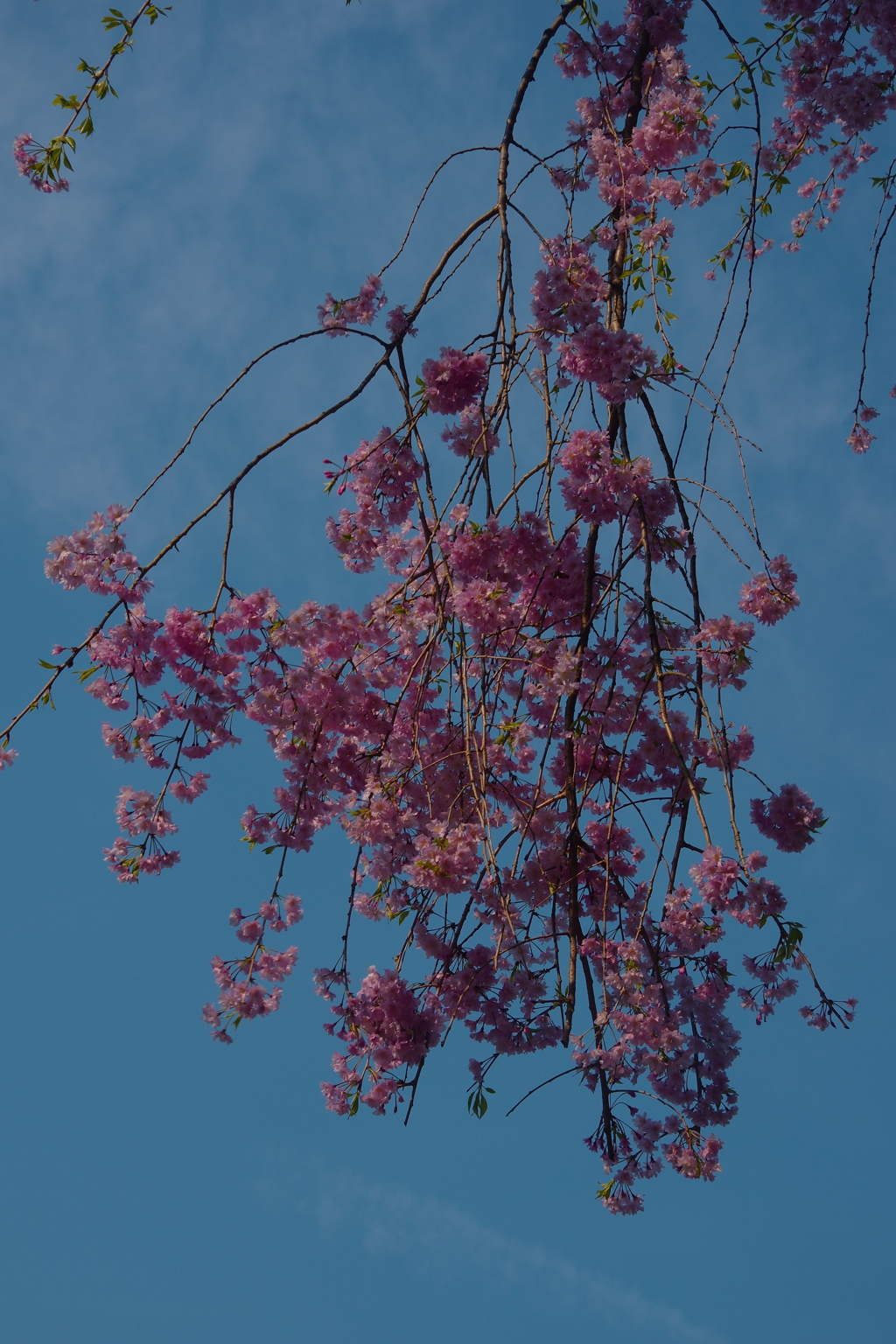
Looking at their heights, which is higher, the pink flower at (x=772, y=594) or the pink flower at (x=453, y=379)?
the pink flower at (x=453, y=379)

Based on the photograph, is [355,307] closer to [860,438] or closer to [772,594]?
[772,594]

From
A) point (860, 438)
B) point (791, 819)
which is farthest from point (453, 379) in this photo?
point (860, 438)

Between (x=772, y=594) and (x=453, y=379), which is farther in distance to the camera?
A: (x=453, y=379)

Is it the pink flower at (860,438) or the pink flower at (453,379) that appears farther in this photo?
the pink flower at (860,438)

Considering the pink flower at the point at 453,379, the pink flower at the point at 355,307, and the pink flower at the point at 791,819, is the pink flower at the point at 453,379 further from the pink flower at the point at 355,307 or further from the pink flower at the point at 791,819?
the pink flower at the point at 791,819

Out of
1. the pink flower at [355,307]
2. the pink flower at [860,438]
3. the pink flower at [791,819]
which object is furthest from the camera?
the pink flower at [860,438]

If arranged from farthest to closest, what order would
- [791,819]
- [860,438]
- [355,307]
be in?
1. [860,438]
2. [355,307]
3. [791,819]

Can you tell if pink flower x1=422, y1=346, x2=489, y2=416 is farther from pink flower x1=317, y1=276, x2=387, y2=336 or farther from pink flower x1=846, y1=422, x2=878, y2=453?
pink flower x1=846, y1=422, x2=878, y2=453

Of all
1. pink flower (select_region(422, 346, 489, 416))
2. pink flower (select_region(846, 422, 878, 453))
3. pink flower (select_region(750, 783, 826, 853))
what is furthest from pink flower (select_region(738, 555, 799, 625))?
pink flower (select_region(846, 422, 878, 453))

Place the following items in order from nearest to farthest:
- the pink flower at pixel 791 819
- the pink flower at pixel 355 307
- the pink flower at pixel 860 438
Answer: the pink flower at pixel 791 819
the pink flower at pixel 355 307
the pink flower at pixel 860 438

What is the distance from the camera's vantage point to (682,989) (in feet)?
9.53

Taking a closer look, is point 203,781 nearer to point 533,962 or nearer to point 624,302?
point 533,962

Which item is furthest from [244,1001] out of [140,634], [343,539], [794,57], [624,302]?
[794,57]

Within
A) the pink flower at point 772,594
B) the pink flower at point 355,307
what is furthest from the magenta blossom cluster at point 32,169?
the pink flower at point 772,594
